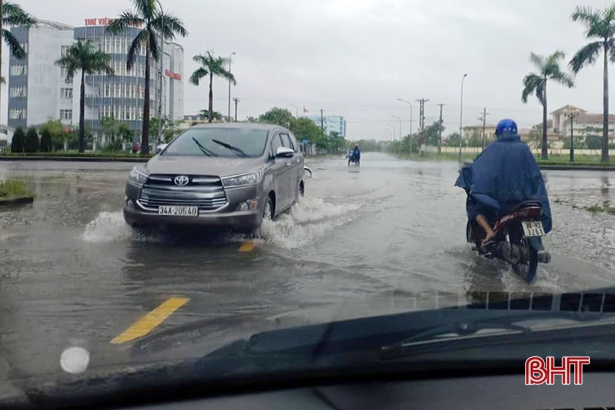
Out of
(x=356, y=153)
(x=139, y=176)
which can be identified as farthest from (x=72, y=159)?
(x=139, y=176)

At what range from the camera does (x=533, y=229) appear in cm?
629

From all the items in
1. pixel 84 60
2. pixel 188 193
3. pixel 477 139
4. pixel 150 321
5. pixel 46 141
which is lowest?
pixel 150 321

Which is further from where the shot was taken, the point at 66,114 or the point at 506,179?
the point at 66,114

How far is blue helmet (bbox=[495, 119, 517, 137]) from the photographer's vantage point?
22.8ft

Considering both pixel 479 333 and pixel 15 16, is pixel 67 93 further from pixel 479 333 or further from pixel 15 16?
pixel 479 333

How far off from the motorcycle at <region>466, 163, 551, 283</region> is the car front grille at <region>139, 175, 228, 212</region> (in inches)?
122

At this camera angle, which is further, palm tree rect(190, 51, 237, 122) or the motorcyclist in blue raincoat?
palm tree rect(190, 51, 237, 122)

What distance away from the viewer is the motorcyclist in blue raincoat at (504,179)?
263 inches

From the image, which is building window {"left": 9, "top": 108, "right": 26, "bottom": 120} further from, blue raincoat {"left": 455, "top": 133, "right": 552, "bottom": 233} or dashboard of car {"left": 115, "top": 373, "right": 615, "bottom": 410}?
dashboard of car {"left": 115, "top": 373, "right": 615, "bottom": 410}

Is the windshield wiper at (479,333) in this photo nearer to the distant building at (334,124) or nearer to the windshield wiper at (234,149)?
the windshield wiper at (234,149)

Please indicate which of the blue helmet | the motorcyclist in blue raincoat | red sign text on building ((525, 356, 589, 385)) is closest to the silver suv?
the motorcyclist in blue raincoat

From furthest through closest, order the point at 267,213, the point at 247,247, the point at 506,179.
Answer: the point at 267,213, the point at 247,247, the point at 506,179

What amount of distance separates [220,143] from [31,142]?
44.2m

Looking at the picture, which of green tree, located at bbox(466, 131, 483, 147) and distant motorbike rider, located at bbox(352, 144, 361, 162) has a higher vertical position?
distant motorbike rider, located at bbox(352, 144, 361, 162)
